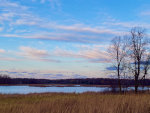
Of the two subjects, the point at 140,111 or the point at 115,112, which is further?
the point at 140,111

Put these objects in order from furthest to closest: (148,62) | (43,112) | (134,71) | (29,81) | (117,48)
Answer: (29,81)
(117,48)
(148,62)
(134,71)
(43,112)

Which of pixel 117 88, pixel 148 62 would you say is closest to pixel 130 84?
pixel 117 88

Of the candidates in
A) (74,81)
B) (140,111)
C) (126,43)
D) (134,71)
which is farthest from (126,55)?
(74,81)

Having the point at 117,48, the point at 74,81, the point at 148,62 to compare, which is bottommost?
the point at 74,81

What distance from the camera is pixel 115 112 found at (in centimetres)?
539

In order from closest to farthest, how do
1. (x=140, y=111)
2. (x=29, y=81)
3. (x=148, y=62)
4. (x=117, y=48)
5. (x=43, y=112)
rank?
(x=43, y=112)
(x=140, y=111)
(x=148, y=62)
(x=117, y=48)
(x=29, y=81)

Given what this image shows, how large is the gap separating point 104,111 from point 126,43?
674 inches

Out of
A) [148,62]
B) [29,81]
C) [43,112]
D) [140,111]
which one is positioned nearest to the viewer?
[43,112]

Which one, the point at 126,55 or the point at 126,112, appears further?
the point at 126,55

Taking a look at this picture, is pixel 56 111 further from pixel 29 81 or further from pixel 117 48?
pixel 29 81

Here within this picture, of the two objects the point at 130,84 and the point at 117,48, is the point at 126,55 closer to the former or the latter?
the point at 117,48

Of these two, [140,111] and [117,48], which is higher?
[117,48]

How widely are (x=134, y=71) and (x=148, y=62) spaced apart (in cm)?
235

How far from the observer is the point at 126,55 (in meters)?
21.8
